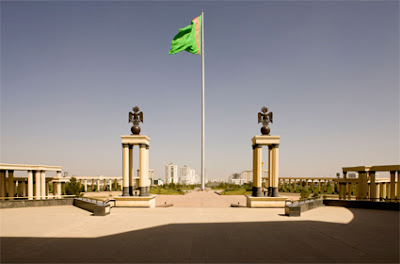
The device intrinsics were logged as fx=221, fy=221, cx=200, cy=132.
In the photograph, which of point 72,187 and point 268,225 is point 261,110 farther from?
point 72,187

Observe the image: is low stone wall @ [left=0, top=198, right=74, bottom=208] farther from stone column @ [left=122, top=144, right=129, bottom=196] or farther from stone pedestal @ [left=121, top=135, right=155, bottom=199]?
stone pedestal @ [left=121, top=135, right=155, bottom=199]

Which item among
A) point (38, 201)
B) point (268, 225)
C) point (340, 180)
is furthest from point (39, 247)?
point (340, 180)

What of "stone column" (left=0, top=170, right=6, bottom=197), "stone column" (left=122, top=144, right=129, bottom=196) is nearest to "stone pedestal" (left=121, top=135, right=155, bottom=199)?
"stone column" (left=122, top=144, right=129, bottom=196)

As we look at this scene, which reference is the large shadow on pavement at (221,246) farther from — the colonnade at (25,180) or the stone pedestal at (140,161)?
the colonnade at (25,180)

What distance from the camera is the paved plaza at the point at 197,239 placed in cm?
866

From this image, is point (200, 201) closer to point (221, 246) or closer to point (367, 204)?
point (367, 204)

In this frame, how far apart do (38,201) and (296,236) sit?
2290 cm

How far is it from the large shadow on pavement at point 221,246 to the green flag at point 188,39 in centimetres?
2655

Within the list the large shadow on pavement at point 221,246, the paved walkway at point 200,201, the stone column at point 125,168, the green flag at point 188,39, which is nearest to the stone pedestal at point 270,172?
the paved walkway at point 200,201

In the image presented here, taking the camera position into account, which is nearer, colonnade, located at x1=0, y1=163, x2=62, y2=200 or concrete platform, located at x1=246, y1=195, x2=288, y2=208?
concrete platform, located at x1=246, y1=195, x2=288, y2=208

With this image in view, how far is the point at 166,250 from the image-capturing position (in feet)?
30.6

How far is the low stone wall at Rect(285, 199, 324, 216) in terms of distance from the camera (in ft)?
54.7

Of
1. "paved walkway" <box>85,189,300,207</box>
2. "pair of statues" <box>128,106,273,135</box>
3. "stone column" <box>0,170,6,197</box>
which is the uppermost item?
"pair of statues" <box>128,106,273,135</box>

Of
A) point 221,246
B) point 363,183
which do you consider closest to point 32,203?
point 221,246
